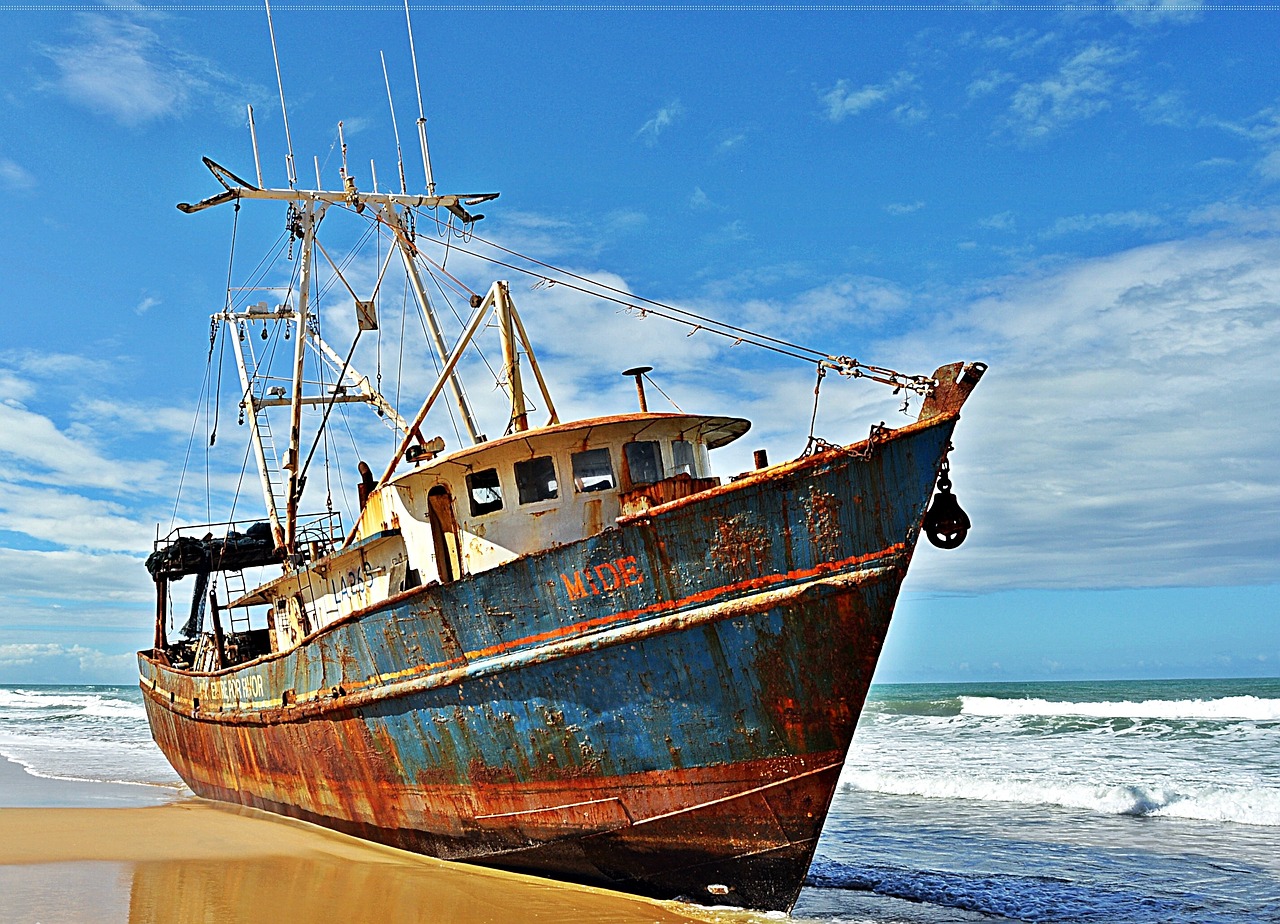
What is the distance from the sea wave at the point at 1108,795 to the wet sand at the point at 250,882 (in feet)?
28.3

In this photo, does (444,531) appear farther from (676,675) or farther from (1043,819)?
(1043,819)

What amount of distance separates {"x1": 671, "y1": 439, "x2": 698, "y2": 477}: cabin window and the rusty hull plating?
113cm

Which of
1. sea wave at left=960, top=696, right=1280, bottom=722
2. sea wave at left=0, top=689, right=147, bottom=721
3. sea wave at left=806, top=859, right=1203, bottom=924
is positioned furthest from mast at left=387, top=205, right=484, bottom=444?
sea wave at left=0, top=689, right=147, bottom=721

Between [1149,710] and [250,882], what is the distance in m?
30.4

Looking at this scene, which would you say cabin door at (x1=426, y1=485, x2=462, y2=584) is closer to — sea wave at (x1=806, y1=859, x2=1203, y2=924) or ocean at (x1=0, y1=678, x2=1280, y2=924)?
ocean at (x1=0, y1=678, x2=1280, y2=924)

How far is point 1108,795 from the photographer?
46.1ft

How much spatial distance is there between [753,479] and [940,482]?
1316mm

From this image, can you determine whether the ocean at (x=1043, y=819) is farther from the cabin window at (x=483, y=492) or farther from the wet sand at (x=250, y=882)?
the cabin window at (x=483, y=492)

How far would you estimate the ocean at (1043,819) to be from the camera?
27.8 feet

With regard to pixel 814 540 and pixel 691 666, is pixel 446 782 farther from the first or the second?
pixel 814 540

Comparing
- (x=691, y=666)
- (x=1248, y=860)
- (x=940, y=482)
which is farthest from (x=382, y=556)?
(x=1248, y=860)

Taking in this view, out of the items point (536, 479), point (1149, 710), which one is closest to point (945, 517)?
point (536, 479)

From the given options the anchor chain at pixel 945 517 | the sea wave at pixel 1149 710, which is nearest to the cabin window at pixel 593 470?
the anchor chain at pixel 945 517

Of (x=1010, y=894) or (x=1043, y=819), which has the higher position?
(x=1010, y=894)
